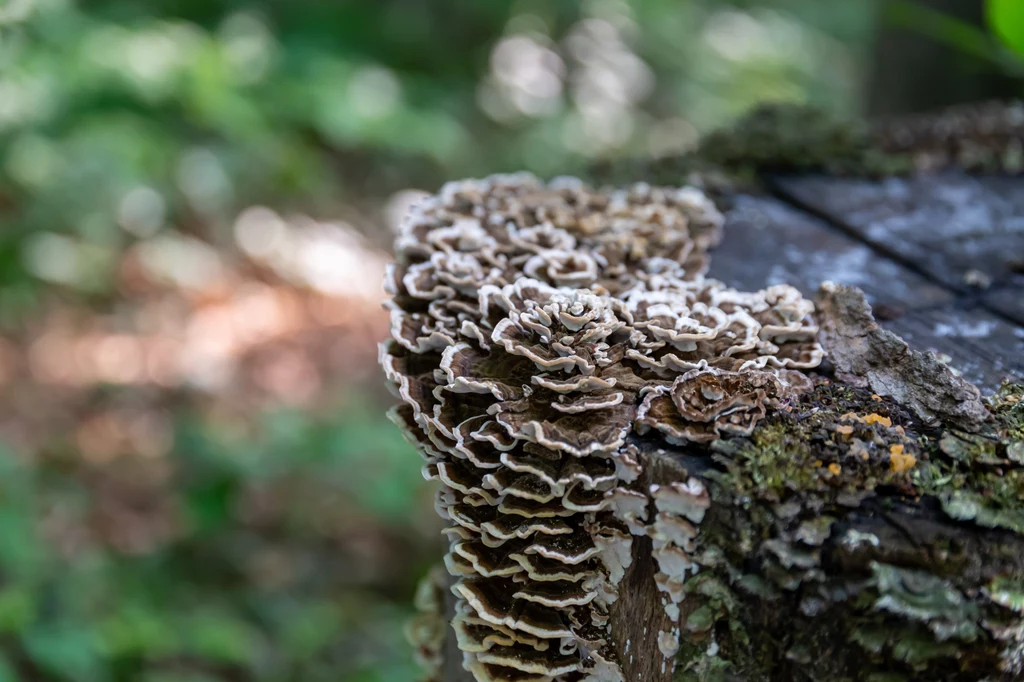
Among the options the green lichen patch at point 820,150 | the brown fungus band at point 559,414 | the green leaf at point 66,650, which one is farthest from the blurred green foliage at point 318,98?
the brown fungus band at point 559,414

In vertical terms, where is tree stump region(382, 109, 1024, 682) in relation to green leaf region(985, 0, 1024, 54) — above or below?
below

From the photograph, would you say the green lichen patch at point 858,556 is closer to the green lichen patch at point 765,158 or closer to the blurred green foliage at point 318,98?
the green lichen patch at point 765,158

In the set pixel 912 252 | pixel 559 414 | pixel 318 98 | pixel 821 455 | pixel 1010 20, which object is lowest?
pixel 318 98

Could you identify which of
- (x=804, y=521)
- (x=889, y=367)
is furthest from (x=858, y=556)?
(x=889, y=367)

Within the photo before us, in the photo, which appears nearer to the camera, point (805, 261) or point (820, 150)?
point (805, 261)

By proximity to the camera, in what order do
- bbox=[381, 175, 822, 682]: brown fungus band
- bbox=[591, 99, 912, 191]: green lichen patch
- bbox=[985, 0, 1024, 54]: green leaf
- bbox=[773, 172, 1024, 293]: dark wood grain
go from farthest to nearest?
bbox=[591, 99, 912, 191]: green lichen patch
bbox=[985, 0, 1024, 54]: green leaf
bbox=[773, 172, 1024, 293]: dark wood grain
bbox=[381, 175, 822, 682]: brown fungus band

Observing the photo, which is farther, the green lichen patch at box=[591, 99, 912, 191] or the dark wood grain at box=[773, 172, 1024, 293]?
the green lichen patch at box=[591, 99, 912, 191]

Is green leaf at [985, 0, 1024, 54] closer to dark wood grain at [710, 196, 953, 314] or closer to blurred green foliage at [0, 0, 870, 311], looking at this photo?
dark wood grain at [710, 196, 953, 314]

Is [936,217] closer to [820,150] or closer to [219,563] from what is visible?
[820,150]

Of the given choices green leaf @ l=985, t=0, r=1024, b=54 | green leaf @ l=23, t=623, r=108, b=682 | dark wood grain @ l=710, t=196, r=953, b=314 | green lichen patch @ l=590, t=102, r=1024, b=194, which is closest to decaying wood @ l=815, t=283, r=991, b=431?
dark wood grain @ l=710, t=196, r=953, b=314
